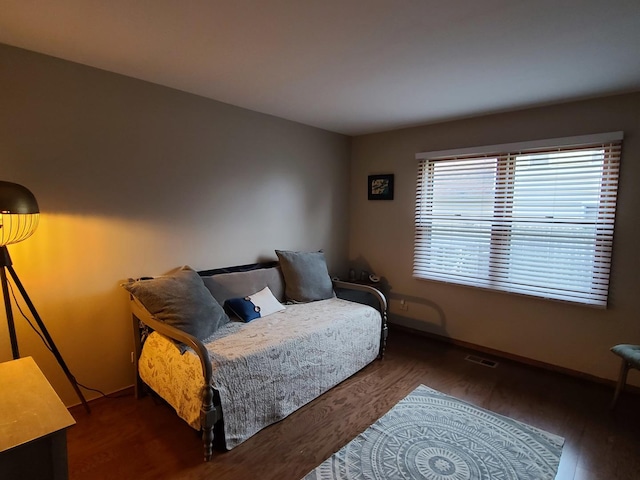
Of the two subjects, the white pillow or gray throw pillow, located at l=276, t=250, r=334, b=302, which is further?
gray throw pillow, located at l=276, t=250, r=334, b=302

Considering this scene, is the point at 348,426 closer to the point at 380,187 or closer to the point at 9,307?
the point at 9,307

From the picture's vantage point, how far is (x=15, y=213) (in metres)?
1.70

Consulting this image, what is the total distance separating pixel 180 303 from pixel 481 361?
2.81 meters

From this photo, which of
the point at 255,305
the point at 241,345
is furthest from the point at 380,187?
the point at 241,345

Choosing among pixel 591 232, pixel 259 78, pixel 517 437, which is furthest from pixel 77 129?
pixel 591 232

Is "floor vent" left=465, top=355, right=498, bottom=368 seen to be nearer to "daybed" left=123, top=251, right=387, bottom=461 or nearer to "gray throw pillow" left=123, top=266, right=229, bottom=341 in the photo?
"daybed" left=123, top=251, right=387, bottom=461

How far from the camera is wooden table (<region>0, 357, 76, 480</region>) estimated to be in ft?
3.44

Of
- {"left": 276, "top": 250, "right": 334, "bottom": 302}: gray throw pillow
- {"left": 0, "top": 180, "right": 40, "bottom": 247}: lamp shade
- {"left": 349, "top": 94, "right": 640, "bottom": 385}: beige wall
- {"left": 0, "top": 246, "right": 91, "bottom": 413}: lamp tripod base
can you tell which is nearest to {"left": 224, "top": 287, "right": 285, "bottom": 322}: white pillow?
{"left": 276, "top": 250, "right": 334, "bottom": 302}: gray throw pillow

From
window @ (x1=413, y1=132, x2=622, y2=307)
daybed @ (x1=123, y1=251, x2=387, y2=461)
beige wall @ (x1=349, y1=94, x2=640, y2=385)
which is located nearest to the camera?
daybed @ (x1=123, y1=251, x2=387, y2=461)

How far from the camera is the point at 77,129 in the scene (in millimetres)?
2297

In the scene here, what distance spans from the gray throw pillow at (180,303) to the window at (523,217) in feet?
8.05

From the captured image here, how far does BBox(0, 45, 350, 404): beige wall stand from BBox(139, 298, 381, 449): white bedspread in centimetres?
52

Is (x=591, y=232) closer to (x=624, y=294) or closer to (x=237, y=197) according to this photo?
(x=624, y=294)

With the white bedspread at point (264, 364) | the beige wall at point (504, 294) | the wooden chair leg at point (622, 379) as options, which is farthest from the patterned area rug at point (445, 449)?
the beige wall at point (504, 294)
